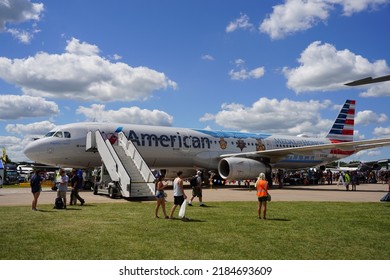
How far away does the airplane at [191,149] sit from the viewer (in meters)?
23.0

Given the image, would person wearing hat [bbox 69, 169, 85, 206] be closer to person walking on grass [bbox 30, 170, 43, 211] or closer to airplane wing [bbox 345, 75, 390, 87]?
person walking on grass [bbox 30, 170, 43, 211]

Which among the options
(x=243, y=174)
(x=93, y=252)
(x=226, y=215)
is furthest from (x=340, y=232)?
(x=243, y=174)

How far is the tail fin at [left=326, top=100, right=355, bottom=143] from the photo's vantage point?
4141cm

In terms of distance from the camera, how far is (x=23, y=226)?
9734 mm

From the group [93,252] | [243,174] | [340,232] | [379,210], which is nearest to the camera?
[93,252]

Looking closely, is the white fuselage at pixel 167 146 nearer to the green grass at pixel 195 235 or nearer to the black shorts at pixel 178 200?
the green grass at pixel 195 235

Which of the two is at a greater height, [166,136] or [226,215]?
[166,136]

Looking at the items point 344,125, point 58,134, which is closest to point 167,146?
point 58,134

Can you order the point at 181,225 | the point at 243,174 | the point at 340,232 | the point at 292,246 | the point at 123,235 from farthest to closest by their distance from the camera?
the point at 243,174
the point at 181,225
the point at 340,232
the point at 123,235
the point at 292,246

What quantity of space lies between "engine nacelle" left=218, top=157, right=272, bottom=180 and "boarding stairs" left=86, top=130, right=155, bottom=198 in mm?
8407

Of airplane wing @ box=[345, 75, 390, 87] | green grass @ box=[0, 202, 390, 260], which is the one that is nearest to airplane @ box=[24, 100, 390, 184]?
green grass @ box=[0, 202, 390, 260]
